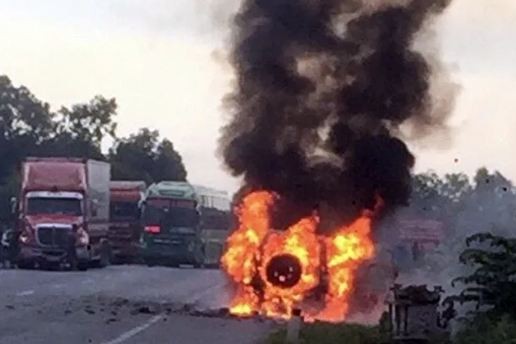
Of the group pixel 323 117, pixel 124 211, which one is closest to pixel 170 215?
pixel 124 211

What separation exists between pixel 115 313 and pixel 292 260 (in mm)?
3455

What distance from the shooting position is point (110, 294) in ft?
122

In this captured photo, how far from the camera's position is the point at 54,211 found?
177 feet

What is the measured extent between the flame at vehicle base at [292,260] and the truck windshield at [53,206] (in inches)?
944

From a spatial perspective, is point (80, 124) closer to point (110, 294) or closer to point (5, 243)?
point (5, 243)

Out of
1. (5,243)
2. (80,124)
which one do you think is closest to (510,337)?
(5,243)

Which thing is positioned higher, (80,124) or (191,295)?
(80,124)

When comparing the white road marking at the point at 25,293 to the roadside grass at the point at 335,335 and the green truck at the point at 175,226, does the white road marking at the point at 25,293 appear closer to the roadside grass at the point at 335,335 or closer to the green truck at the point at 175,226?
the roadside grass at the point at 335,335

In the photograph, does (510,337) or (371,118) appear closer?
(510,337)

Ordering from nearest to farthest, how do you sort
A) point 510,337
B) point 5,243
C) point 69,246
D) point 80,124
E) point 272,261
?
point 510,337 < point 272,261 < point 69,246 < point 5,243 < point 80,124

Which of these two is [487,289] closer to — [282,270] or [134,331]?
[134,331]

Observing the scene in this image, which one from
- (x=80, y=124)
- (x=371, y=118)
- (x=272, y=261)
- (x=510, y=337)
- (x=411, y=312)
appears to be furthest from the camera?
(x=80, y=124)

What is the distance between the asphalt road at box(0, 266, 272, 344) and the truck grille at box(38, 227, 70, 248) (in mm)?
7233

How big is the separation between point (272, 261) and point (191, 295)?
1051 cm
